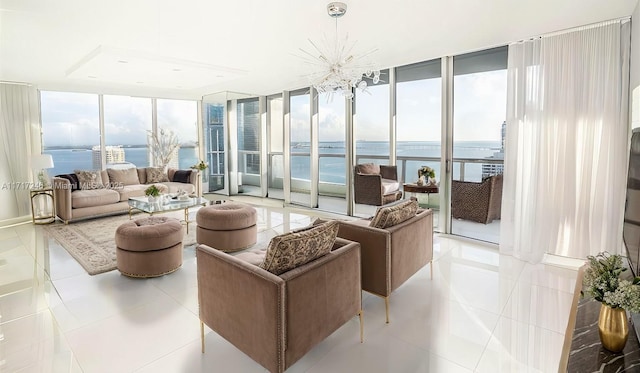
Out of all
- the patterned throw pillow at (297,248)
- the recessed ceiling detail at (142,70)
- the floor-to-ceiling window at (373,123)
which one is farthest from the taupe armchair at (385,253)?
the recessed ceiling detail at (142,70)

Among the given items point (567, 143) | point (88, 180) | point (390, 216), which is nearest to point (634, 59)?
point (567, 143)

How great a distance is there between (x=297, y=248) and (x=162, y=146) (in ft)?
24.9

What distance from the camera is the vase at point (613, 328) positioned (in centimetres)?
165

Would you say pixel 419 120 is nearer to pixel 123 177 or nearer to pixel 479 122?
pixel 479 122

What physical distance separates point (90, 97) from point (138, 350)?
7015mm

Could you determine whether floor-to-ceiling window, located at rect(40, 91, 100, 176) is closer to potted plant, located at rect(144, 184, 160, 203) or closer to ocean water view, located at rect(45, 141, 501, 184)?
ocean water view, located at rect(45, 141, 501, 184)

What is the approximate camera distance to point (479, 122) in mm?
4793

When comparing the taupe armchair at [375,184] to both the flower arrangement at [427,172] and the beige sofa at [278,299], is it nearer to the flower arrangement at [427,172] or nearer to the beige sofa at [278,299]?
the flower arrangement at [427,172]

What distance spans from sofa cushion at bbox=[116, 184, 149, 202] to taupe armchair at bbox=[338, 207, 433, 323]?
17.9 ft

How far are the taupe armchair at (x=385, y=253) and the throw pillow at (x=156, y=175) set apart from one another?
6056 mm

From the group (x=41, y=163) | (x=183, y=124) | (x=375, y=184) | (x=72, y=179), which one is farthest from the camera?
(x=183, y=124)

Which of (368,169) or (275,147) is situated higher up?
(275,147)

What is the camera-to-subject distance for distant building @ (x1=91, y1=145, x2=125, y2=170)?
24.6 ft

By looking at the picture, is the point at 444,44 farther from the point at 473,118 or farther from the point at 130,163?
the point at 130,163
